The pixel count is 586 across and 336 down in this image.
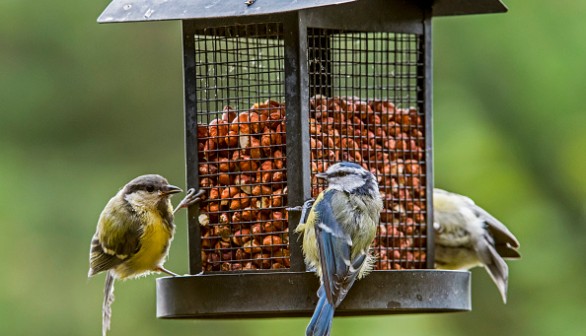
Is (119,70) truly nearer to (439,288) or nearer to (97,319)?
(97,319)

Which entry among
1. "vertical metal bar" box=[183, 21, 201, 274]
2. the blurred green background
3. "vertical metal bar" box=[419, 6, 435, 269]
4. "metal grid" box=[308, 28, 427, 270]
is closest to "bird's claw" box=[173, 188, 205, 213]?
"vertical metal bar" box=[183, 21, 201, 274]

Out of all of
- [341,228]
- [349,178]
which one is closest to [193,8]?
[349,178]

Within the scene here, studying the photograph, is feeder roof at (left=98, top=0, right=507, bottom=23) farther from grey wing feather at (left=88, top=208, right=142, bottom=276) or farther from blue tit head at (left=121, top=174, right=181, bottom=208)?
grey wing feather at (left=88, top=208, right=142, bottom=276)

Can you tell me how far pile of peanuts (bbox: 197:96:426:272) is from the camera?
23.1ft

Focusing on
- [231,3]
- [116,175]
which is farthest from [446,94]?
[231,3]

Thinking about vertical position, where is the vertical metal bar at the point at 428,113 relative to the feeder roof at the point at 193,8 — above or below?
below

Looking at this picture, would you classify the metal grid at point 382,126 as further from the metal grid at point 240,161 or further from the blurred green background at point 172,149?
the blurred green background at point 172,149

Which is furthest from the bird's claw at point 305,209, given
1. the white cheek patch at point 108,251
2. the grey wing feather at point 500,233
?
the grey wing feather at point 500,233

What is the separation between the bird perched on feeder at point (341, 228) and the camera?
6574 mm

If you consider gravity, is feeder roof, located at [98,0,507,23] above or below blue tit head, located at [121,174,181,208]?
above

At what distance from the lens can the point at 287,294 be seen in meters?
6.66

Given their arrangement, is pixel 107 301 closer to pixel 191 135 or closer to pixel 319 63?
pixel 191 135

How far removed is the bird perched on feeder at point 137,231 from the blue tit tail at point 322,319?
1.41 metres
